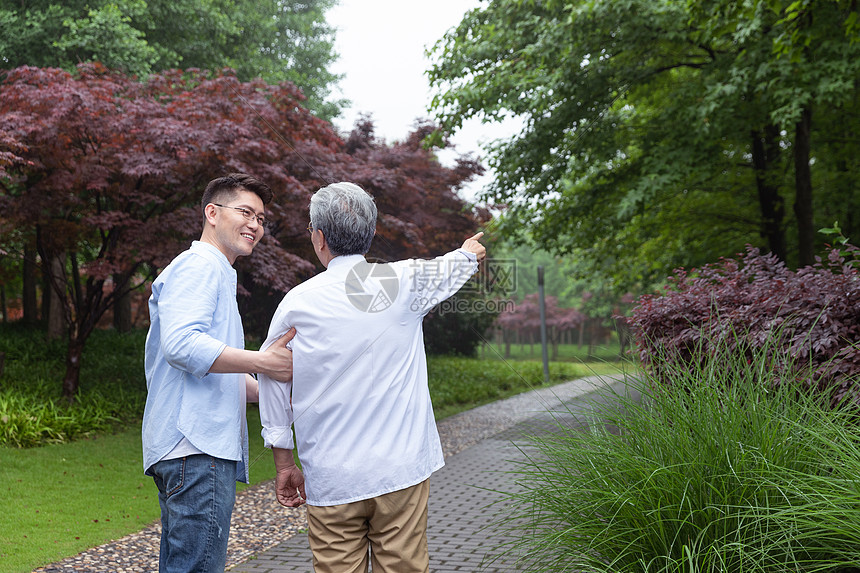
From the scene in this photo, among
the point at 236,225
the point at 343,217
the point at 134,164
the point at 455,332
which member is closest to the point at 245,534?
the point at 236,225

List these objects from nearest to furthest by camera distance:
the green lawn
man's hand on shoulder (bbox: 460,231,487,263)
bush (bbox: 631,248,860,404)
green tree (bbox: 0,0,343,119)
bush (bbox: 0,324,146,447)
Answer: man's hand on shoulder (bbox: 460,231,487,263) → bush (bbox: 631,248,860,404) → the green lawn → bush (bbox: 0,324,146,447) → green tree (bbox: 0,0,343,119)

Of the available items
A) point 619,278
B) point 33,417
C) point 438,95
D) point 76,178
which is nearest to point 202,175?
point 76,178

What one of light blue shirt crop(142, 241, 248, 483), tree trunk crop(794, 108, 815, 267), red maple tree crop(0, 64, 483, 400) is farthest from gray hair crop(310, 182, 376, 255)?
tree trunk crop(794, 108, 815, 267)

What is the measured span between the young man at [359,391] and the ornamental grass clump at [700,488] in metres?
1.04

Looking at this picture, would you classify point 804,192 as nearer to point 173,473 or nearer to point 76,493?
point 76,493

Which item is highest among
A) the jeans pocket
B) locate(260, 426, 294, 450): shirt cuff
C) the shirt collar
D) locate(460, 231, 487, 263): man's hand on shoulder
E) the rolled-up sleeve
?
locate(460, 231, 487, 263): man's hand on shoulder

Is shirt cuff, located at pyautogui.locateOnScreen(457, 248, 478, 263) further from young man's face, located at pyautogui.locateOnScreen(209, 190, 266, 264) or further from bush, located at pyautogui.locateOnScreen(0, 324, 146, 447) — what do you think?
bush, located at pyautogui.locateOnScreen(0, 324, 146, 447)

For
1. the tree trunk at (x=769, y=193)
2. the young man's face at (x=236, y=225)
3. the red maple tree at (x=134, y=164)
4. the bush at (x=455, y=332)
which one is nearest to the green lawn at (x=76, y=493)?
the young man's face at (x=236, y=225)

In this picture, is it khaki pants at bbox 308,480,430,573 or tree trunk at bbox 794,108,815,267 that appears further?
tree trunk at bbox 794,108,815,267

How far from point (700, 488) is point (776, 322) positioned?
1976mm

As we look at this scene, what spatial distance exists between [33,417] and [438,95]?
28.4ft

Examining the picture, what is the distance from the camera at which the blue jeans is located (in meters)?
2.31

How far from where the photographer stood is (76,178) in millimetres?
9023

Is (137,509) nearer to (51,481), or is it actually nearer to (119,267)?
(51,481)
